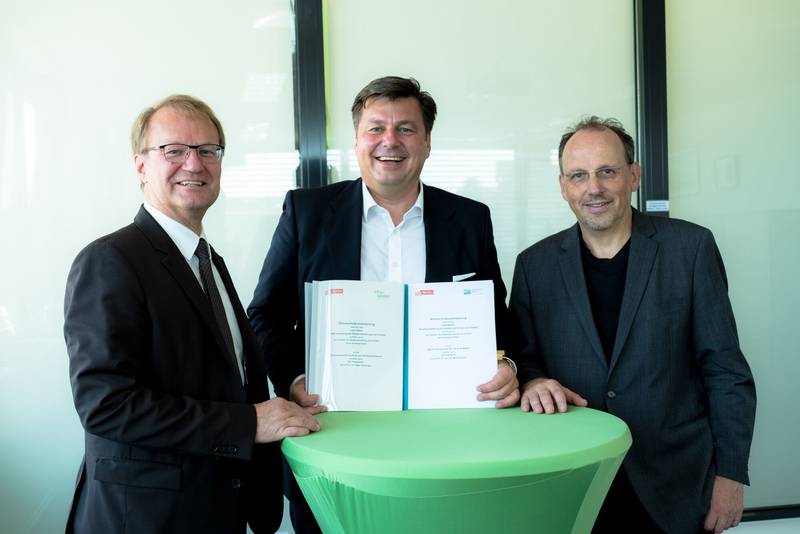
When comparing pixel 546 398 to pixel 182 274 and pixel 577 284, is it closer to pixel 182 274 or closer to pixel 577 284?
pixel 577 284

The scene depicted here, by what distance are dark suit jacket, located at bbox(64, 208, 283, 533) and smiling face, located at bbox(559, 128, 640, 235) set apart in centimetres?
137

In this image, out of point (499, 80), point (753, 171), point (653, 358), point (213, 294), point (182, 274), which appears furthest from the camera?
point (753, 171)

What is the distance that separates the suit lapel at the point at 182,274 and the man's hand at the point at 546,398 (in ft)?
2.80

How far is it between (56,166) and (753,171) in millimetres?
3812

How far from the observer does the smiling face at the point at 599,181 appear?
243cm

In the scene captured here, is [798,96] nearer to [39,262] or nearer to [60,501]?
[39,262]

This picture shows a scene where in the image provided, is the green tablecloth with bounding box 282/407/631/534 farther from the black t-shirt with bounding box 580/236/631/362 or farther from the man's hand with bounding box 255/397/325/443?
the black t-shirt with bounding box 580/236/631/362

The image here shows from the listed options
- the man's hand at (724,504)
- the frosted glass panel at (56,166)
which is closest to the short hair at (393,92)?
the frosted glass panel at (56,166)

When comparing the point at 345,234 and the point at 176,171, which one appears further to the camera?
the point at 345,234

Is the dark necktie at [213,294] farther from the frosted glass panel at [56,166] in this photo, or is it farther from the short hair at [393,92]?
the frosted glass panel at [56,166]

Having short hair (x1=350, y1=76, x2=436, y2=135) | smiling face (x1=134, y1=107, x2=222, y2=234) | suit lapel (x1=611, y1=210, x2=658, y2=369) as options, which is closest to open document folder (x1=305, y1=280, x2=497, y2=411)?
smiling face (x1=134, y1=107, x2=222, y2=234)

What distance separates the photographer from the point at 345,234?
235 centimetres

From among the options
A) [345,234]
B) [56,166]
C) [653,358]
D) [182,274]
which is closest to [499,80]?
[345,234]

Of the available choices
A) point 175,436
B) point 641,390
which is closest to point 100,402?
point 175,436
